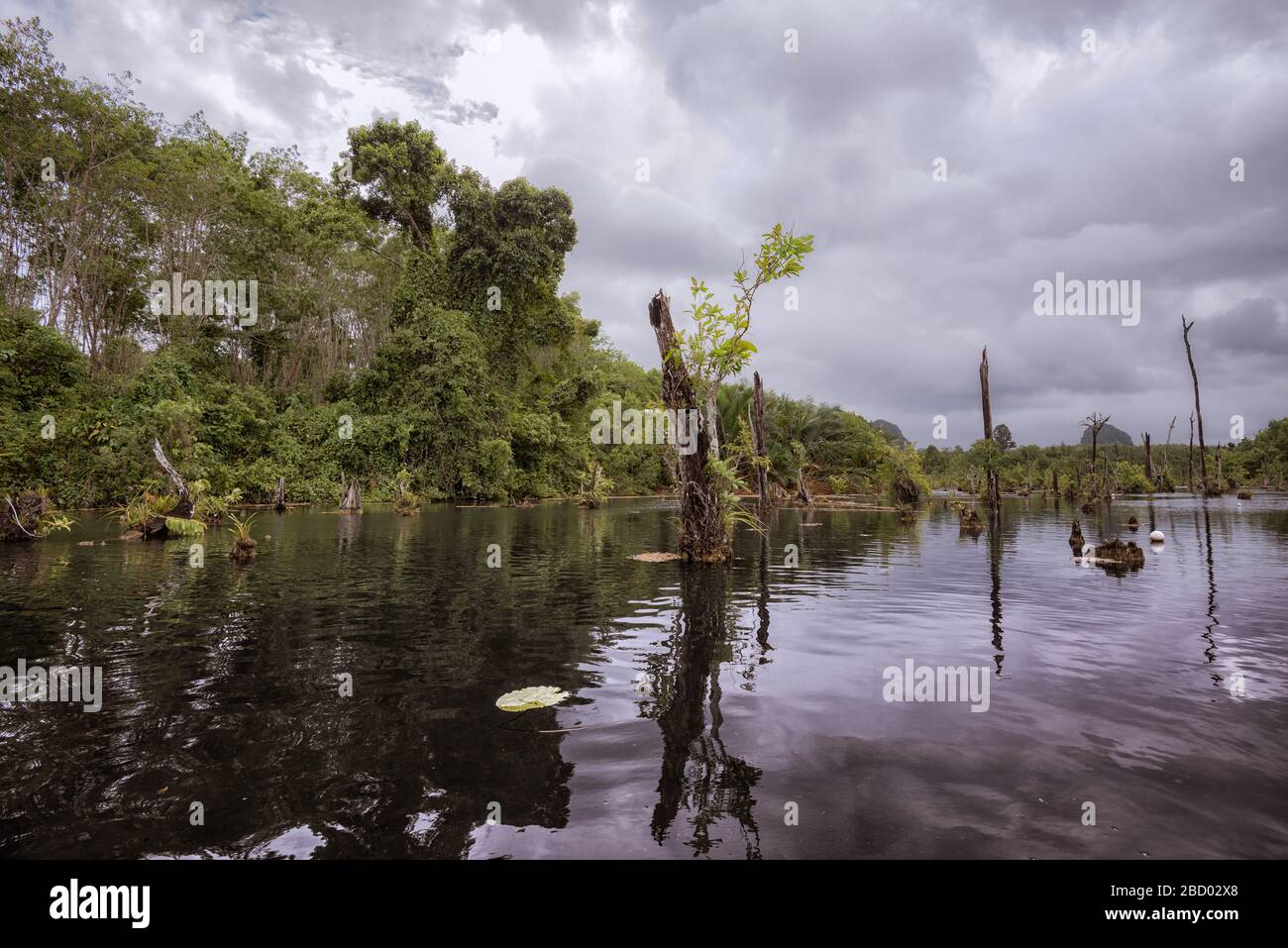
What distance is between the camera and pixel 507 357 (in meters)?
40.6

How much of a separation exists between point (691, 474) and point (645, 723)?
7.93 m

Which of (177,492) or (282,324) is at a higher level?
(282,324)

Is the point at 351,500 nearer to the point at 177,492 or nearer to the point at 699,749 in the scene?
the point at 177,492

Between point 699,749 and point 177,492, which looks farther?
point 177,492

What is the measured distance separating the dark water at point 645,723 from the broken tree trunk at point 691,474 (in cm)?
263

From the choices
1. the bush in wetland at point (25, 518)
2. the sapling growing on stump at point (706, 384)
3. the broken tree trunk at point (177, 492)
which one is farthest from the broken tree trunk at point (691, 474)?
the bush in wetland at point (25, 518)

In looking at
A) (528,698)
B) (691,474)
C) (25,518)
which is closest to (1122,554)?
(691,474)

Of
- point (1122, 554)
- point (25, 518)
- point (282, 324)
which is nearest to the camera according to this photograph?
point (1122, 554)

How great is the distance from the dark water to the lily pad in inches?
4.2

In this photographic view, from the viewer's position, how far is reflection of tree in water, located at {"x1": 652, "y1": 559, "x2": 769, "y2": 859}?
9.69 feet

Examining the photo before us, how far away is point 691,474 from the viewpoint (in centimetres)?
1191

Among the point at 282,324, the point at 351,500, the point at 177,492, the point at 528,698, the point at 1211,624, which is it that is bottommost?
the point at 1211,624

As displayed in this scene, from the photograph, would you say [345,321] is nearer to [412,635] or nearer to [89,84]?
[89,84]
